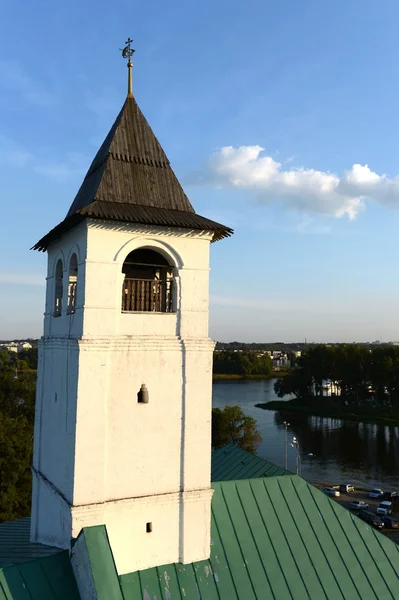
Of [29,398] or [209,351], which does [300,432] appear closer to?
[29,398]

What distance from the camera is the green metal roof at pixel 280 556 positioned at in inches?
332

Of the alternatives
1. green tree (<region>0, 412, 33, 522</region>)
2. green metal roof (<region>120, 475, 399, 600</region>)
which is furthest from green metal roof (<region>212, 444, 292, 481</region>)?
green tree (<region>0, 412, 33, 522</region>)

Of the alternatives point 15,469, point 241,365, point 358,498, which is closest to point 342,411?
point 358,498

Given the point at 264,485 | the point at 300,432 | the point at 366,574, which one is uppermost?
the point at 264,485

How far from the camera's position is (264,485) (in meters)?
10.7

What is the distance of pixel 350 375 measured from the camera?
67250 mm

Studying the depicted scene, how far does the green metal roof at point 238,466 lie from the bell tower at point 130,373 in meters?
5.01

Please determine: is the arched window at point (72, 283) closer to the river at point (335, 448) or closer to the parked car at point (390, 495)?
the parked car at point (390, 495)

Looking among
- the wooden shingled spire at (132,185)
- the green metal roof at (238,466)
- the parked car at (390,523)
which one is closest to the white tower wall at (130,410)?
the wooden shingled spire at (132,185)

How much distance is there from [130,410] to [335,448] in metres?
41.2

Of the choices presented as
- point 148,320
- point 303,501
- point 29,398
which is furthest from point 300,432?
point 148,320

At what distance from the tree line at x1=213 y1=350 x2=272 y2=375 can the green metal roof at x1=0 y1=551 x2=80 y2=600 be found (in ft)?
362

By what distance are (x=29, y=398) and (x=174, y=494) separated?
31.5 metres

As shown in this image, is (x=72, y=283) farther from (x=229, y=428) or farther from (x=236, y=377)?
(x=236, y=377)
